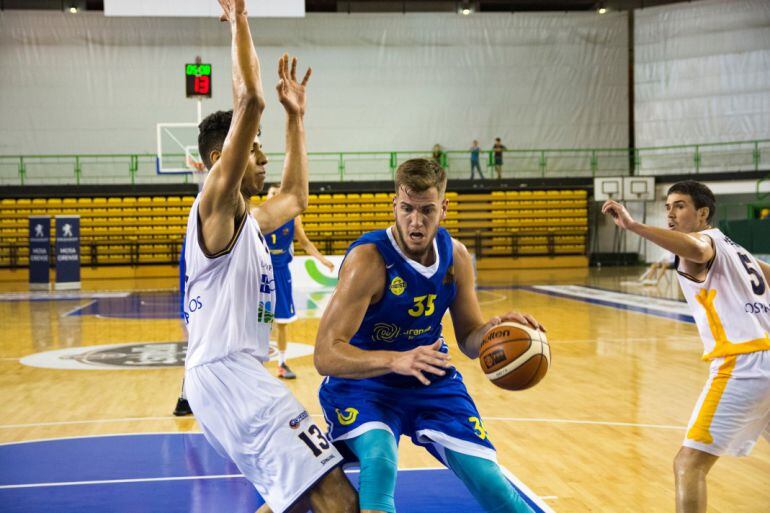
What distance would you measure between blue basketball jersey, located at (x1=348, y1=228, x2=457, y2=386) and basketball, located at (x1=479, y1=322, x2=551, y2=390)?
0.21 m

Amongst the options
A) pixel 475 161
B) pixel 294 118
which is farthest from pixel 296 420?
pixel 475 161

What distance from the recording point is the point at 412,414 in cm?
319

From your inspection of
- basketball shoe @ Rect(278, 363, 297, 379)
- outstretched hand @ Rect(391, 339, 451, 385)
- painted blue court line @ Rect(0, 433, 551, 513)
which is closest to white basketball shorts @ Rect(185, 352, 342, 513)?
outstretched hand @ Rect(391, 339, 451, 385)

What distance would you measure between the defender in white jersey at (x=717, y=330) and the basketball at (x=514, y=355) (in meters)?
0.71

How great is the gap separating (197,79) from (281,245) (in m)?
6.41

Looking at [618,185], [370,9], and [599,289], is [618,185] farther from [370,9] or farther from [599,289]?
[370,9]

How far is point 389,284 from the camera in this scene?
312 centimetres

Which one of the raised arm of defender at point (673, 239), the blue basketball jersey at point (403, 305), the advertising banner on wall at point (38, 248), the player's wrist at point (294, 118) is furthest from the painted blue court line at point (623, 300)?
the advertising banner on wall at point (38, 248)

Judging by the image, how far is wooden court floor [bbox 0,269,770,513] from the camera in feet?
14.6

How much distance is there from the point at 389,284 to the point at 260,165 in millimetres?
694

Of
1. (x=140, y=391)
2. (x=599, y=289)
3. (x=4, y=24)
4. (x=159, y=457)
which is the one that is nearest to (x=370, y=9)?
(x=4, y=24)

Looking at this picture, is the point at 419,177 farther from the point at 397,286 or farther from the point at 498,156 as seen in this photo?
the point at 498,156

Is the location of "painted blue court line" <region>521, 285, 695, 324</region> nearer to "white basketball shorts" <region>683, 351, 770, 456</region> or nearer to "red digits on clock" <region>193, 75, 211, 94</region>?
"red digits on clock" <region>193, 75, 211, 94</region>

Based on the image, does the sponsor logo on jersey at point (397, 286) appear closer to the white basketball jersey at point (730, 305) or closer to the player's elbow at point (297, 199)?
the player's elbow at point (297, 199)
